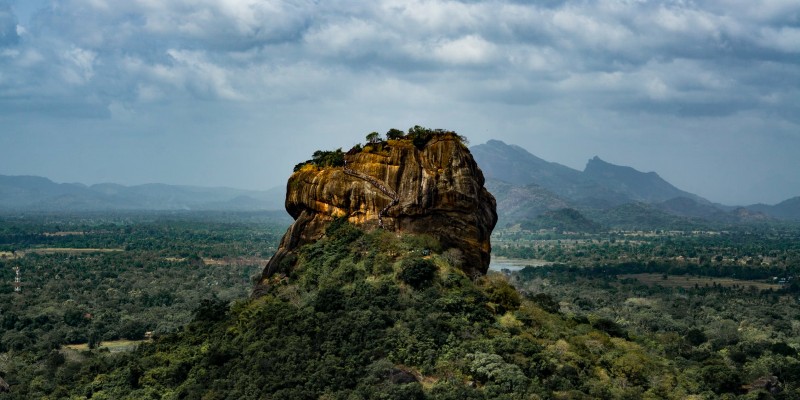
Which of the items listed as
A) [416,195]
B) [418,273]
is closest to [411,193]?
[416,195]

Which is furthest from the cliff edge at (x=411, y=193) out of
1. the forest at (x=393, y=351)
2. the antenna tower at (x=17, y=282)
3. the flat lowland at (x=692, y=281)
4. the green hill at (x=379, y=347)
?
the flat lowland at (x=692, y=281)

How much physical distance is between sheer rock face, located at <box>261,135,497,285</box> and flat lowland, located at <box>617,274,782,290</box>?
280 feet

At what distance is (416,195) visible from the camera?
46906mm

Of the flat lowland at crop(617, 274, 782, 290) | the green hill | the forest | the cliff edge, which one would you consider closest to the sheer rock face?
the cliff edge

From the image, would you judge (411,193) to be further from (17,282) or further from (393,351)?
(17,282)

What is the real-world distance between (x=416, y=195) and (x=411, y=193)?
37 centimetres

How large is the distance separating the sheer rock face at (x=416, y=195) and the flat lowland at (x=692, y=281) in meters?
85.4

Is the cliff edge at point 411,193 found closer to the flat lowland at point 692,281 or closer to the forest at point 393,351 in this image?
the forest at point 393,351

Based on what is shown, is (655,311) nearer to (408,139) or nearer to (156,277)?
(408,139)

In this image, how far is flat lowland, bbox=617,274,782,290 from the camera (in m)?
129

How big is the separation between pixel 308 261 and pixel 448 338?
13.2 m

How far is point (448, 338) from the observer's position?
38.4 m

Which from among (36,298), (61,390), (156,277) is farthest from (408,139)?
(156,277)

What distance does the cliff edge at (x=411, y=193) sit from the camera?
154 ft
